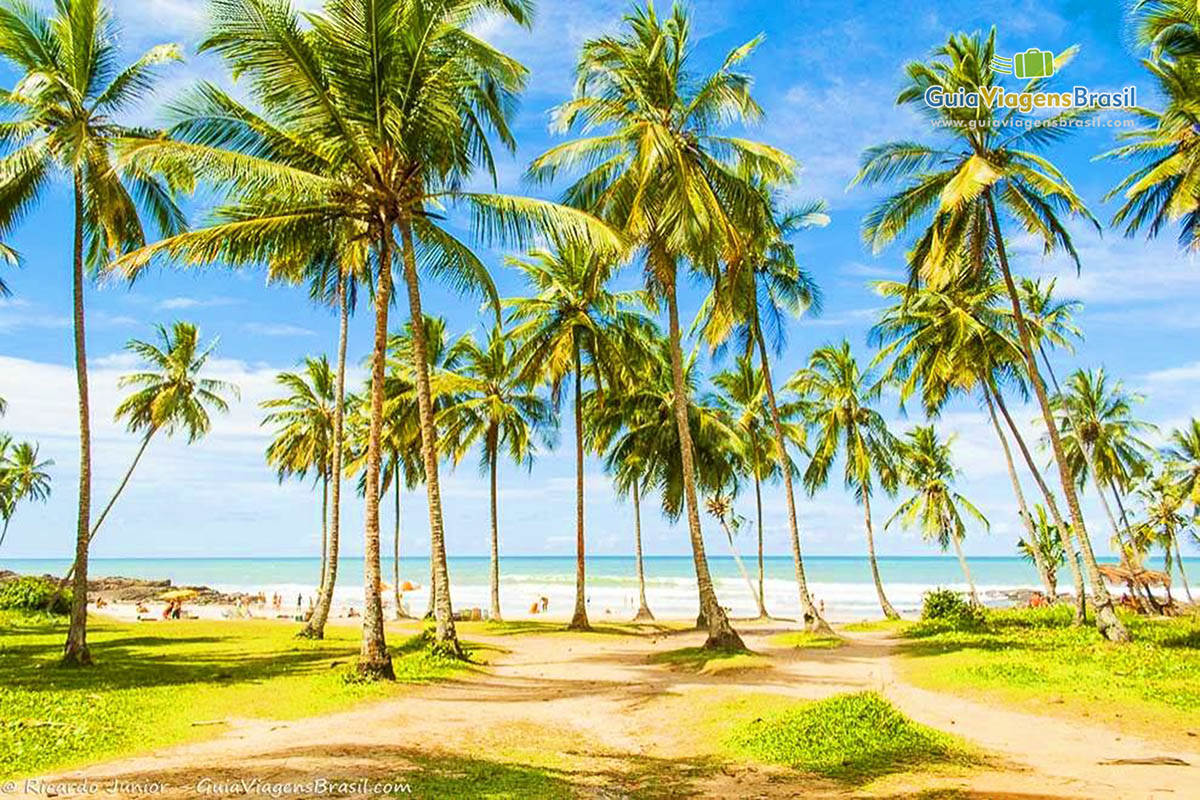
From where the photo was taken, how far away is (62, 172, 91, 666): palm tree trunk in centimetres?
1256

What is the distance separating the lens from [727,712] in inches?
363

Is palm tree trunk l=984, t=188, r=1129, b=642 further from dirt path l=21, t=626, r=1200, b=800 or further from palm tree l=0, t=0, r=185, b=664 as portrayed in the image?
palm tree l=0, t=0, r=185, b=664

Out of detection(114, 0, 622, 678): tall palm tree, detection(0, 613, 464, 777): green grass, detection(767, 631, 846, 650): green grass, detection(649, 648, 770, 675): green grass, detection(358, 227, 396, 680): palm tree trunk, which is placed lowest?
detection(767, 631, 846, 650): green grass

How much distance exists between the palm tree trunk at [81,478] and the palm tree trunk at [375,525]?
200 inches

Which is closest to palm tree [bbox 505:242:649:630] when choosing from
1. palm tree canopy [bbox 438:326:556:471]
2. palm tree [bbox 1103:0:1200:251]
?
palm tree canopy [bbox 438:326:556:471]

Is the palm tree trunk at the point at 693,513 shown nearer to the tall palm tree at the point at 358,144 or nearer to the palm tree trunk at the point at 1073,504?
the tall palm tree at the point at 358,144

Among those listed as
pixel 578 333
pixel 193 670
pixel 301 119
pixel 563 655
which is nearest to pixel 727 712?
pixel 563 655

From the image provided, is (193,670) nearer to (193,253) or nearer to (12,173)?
(193,253)

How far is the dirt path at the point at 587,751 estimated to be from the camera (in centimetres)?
587

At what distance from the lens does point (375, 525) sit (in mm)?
11930

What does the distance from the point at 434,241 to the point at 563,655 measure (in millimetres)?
9610

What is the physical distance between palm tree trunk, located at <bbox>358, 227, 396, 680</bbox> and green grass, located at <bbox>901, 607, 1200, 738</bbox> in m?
8.77

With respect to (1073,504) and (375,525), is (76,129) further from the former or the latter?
(1073,504)

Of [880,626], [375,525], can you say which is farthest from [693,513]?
[880,626]
